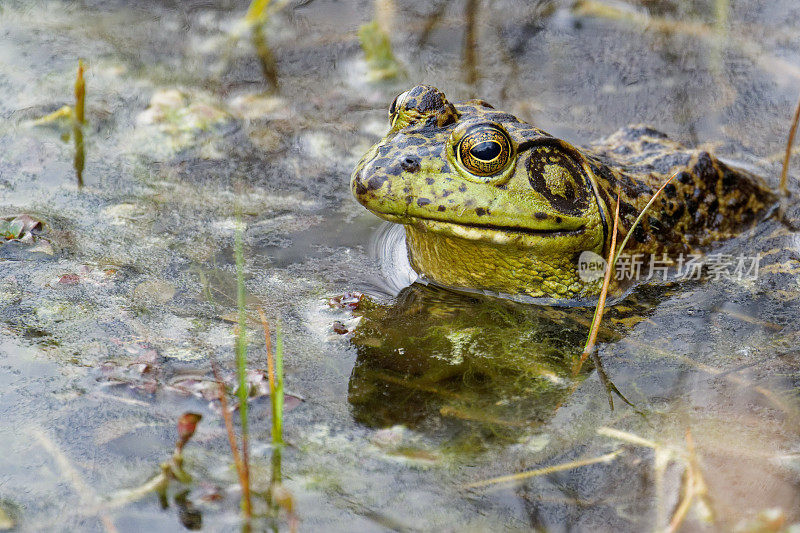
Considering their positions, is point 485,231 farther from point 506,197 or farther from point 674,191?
point 674,191

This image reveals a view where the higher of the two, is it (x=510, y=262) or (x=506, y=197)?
(x=506, y=197)

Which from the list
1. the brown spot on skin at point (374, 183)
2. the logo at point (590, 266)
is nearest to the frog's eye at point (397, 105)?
the brown spot on skin at point (374, 183)

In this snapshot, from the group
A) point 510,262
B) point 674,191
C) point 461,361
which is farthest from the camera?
point 674,191

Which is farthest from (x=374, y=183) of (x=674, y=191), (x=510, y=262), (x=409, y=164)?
(x=674, y=191)

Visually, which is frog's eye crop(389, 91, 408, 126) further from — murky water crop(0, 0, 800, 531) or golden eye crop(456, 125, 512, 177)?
murky water crop(0, 0, 800, 531)

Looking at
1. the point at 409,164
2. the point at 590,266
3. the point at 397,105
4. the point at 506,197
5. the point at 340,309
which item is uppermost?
the point at 397,105

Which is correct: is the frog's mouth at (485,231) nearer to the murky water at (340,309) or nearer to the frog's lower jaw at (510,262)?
the frog's lower jaw at (510,262)

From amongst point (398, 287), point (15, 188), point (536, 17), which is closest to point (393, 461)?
point (398, 287)
